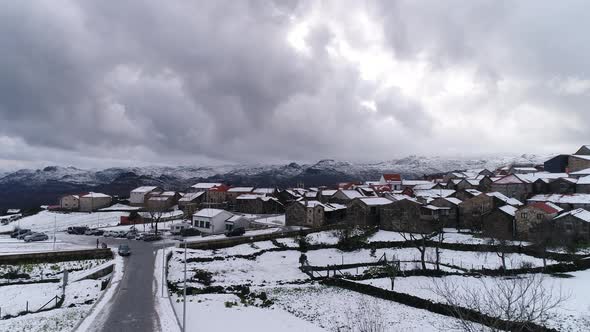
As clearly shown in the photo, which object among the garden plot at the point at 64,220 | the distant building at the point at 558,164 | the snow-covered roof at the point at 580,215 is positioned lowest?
the garden plot at the point at 64,220

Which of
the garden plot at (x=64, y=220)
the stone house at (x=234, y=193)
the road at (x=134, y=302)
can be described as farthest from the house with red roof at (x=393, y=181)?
the road at (x=134, y=302)

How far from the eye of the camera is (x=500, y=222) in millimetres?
56531

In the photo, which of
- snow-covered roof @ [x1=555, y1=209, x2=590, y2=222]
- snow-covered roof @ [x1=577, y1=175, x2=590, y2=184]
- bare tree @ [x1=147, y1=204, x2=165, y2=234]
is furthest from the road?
snow-covered roof @ [x1=577, y1=175, x2=590, y2=184]

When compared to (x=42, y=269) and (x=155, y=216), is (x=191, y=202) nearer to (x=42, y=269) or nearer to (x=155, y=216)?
(x=155, y=216)

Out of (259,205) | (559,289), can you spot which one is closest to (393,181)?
(259,205)

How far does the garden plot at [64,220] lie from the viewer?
79188mm

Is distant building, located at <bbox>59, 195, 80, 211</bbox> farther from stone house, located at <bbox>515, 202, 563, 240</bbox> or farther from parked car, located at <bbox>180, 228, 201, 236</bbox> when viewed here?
stone house, located at <bbox>515, 202, 563, 240</bbox>

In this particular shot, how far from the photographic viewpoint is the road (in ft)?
69.5

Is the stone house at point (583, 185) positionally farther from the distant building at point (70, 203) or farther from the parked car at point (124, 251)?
the distant building at point (70, 203)

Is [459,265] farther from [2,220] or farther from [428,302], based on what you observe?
[2,220]

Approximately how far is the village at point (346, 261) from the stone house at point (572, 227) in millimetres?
179

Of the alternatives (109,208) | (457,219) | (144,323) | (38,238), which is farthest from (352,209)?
(109,208)

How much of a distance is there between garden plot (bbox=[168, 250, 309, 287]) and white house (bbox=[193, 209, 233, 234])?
18236 millimetres

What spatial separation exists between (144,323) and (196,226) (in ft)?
156
